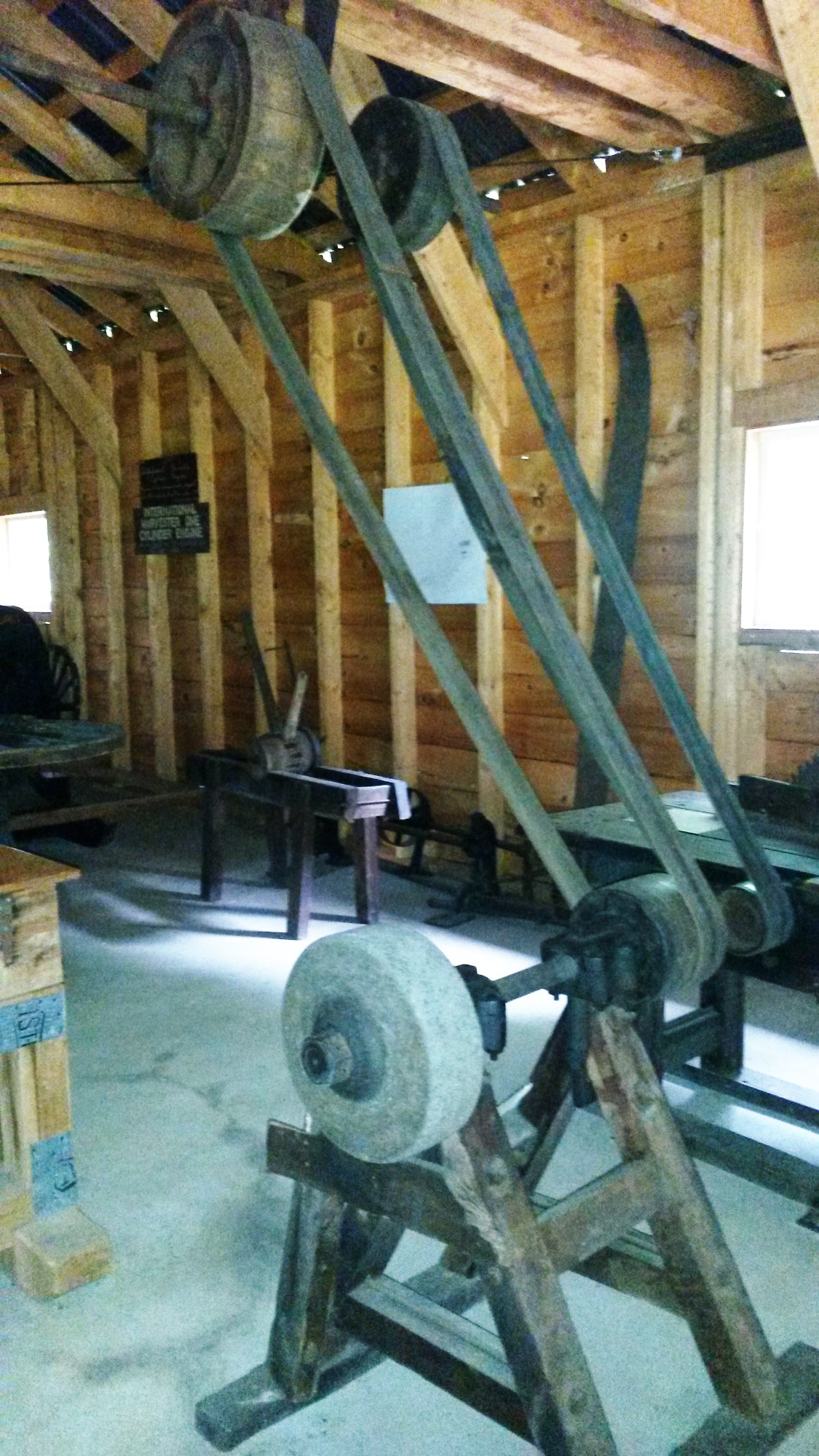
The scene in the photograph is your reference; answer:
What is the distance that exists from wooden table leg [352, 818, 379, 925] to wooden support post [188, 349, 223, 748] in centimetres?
242

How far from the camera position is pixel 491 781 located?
16.6ft

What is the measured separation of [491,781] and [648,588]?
3.79 feet

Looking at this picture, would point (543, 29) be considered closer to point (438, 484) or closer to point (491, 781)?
point (438, 484)

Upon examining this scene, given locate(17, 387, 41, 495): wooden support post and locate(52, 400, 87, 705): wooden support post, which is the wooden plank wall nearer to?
locate(52, 400, 87, 705): wooden support post

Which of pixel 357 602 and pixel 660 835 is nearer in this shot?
pixel 660 835

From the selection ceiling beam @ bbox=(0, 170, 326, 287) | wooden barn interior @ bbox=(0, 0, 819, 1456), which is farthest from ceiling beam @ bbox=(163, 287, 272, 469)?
ceiling beam @ bbox=(0, 170, 326, 287)

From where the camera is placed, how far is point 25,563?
8.87 m

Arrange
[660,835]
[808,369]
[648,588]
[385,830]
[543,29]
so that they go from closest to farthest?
[660,835] < [543,29] < [808,369] < [648,588] < [385,830]

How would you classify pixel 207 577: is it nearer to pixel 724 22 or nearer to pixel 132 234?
pixel 132 234

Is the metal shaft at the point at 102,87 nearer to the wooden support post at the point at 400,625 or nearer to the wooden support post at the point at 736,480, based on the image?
the wooden support post at the point at 736,480

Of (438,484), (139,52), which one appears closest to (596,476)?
(438,484)

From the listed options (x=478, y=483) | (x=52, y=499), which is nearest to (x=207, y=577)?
(x=52, y=499)

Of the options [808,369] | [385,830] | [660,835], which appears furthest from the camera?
[385,830]

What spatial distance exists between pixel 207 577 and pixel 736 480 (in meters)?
3.56
